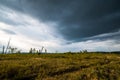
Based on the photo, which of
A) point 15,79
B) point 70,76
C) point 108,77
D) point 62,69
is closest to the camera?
point 15,79

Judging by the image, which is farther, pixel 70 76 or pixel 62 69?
pixel 62 69

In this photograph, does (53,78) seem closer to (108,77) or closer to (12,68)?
(12,68)

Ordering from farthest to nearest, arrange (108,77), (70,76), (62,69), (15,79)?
(62,69)
(108,77)
(70,76)
(15,79)

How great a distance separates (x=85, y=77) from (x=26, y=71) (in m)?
11.9

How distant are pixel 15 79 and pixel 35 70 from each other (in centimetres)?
691

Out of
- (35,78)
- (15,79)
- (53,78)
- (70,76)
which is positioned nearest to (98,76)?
(70,76)

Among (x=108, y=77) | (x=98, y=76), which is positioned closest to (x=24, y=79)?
(x=98, y=76)

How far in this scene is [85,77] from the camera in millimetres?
34406

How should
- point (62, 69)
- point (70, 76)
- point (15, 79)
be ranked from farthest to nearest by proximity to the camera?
point (62, 69) → point (70, 76) → point (15, 79)

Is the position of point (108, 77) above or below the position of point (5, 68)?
below

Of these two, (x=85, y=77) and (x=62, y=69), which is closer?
(x=85, y=77)

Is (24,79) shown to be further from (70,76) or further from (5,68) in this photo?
(70,76)

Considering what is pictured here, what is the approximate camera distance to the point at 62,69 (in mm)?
39812

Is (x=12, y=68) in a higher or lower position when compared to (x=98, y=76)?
higher
